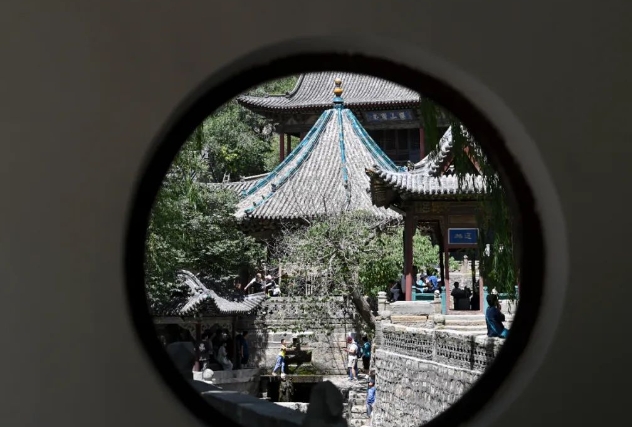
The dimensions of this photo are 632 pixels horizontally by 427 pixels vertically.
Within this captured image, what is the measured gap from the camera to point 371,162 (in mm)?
13242

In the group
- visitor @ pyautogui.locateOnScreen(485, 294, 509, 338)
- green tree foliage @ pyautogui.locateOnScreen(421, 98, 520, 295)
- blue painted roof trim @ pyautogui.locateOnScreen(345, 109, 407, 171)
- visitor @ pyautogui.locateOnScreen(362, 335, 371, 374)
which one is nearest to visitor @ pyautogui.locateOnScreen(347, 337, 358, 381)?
visitor @ pyautogui.locateOnScreen(362, 335, 371, 374)

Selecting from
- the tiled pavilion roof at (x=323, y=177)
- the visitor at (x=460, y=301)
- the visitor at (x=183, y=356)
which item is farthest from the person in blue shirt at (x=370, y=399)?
the visitor at (x=183, y=356)

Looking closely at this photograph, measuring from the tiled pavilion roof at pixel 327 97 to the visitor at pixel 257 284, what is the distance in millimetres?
4047

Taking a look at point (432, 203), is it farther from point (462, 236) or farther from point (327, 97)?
point (327, 97)

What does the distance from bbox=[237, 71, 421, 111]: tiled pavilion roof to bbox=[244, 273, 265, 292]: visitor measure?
4047 millimetres

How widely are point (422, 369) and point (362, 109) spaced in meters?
9.71

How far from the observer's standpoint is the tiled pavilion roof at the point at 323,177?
12297 millimetres

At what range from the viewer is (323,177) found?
42.5ft

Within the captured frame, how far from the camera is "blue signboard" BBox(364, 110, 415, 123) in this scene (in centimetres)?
1666

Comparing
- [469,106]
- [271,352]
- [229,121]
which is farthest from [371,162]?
[469,106]

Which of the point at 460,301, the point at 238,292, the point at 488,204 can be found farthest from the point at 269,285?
the point at 488,204

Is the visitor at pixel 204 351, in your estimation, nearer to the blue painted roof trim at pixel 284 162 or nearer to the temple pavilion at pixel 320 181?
the temple pavilion at pixel 320 181
